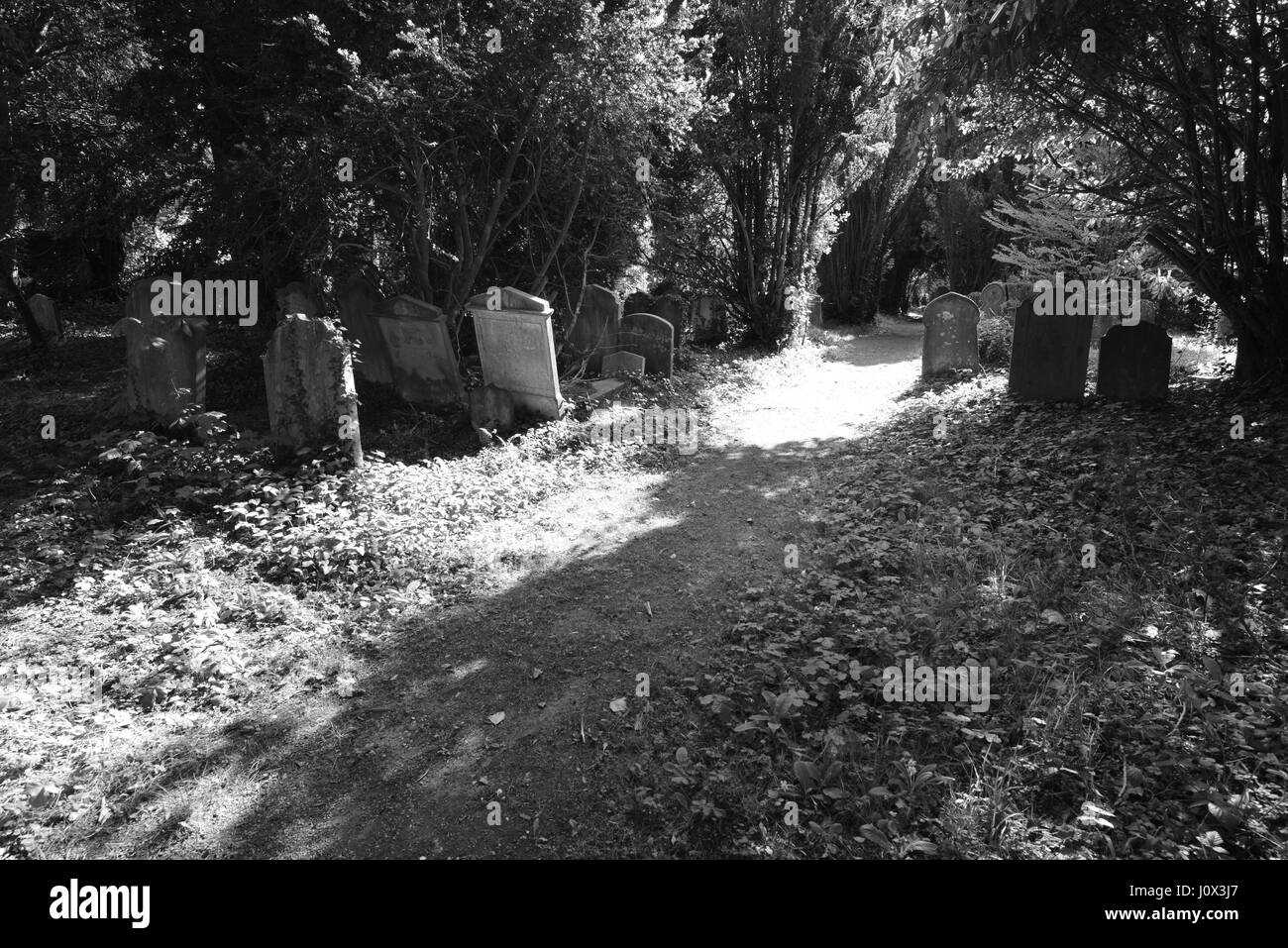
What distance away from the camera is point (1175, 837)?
2623mm

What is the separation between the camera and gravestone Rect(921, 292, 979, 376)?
11.2m

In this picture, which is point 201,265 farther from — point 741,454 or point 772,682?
point 772,682

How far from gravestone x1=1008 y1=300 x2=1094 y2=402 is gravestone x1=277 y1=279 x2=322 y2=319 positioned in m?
8.50

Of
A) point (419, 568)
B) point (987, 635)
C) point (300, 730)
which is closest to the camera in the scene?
point (300, 730)

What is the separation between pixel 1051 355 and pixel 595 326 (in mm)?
5792

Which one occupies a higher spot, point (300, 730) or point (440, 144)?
point (440, 144)

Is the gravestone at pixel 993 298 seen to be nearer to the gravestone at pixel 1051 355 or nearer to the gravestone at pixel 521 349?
the gravestone at pixel 1051 355

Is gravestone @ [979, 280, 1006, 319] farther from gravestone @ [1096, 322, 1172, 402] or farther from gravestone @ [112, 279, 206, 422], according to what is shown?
gravestone @ [112, 279, 206, 422]

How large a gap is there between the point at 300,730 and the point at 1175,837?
11.8ft

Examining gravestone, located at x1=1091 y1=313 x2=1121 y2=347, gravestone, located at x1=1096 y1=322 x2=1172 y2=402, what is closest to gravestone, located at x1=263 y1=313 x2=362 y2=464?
gravestone, located at x1=1096 y1=322 x2=1172 y2=402

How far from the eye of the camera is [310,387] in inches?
277

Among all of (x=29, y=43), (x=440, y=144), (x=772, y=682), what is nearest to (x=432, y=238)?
(x=440, y=144)

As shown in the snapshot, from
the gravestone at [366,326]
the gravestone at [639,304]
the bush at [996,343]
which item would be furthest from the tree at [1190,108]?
the gravestone at [366,326]

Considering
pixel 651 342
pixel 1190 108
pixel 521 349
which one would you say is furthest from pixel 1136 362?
pixel 521 349
